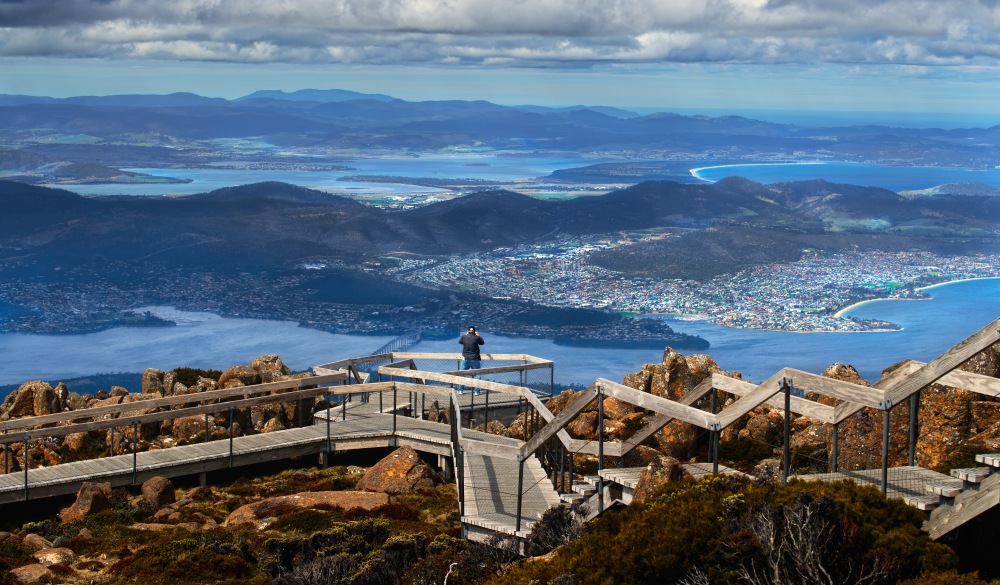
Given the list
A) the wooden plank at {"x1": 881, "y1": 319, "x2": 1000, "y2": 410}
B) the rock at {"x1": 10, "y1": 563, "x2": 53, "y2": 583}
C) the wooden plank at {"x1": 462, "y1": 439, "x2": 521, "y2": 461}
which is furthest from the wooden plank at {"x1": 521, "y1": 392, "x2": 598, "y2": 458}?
the rock at {"x1": 10, "y1": 563, "x2": 53, "y2": 583}

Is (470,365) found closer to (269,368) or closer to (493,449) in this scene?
(269,368)

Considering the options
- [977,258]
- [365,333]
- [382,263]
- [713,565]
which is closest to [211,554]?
[713,565]

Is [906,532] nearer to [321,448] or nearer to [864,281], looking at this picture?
[321,448]

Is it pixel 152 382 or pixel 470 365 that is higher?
pixel 470 365

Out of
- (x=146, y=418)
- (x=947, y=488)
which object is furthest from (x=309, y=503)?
(x=947, y=488)

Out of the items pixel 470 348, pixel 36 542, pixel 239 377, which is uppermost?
pixel 36 542
